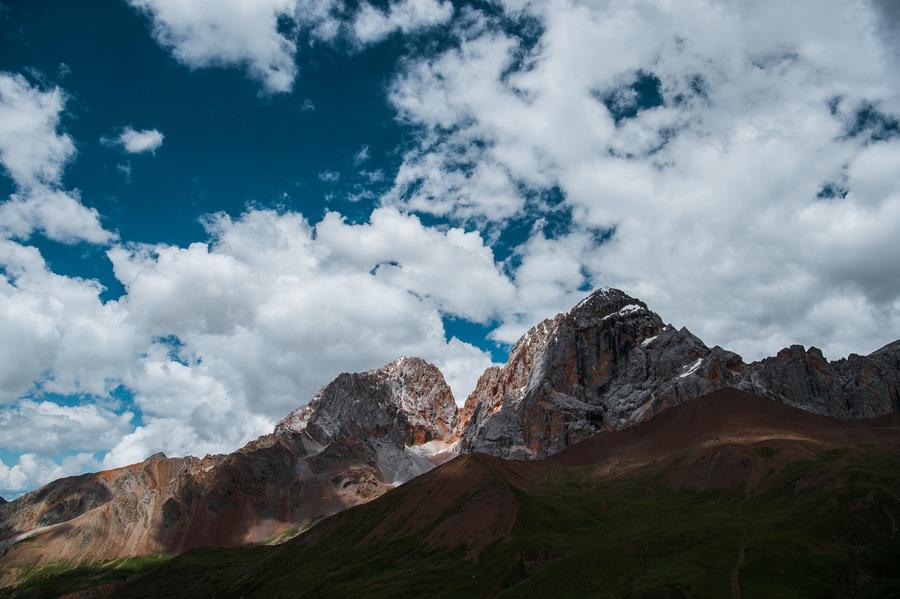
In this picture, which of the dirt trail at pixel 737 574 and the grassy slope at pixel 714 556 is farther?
the grassy slope at pixel 714 556

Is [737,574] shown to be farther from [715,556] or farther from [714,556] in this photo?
[714,556]

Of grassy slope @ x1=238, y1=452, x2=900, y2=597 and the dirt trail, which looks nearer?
the dirt trail

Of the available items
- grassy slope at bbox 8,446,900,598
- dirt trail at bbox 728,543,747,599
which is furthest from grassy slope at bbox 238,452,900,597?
dirt trail at bbox 728,543,747,599

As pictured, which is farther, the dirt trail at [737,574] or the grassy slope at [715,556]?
the grassy slope at [715,556]

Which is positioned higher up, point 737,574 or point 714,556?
point 714,556

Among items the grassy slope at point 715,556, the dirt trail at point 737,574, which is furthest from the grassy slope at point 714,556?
the dirt trail at point 737,574

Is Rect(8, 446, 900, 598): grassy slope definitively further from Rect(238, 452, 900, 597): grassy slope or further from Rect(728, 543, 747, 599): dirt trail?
Rect(728, 543, 747, 599): dirt trail

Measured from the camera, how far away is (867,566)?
125 m

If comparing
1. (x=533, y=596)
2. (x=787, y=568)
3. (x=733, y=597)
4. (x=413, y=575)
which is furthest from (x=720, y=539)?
(x=413, y=575)

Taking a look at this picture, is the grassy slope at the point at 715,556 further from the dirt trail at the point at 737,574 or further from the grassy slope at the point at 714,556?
the dirt trail at the point at 737,574

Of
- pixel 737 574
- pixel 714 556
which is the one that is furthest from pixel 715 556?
pixel 737 574

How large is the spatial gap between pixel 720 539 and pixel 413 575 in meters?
78.7

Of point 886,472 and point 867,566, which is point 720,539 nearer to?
point 867,566

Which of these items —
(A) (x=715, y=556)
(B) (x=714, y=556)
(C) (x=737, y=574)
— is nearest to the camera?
(C) (x=737, y=574)
